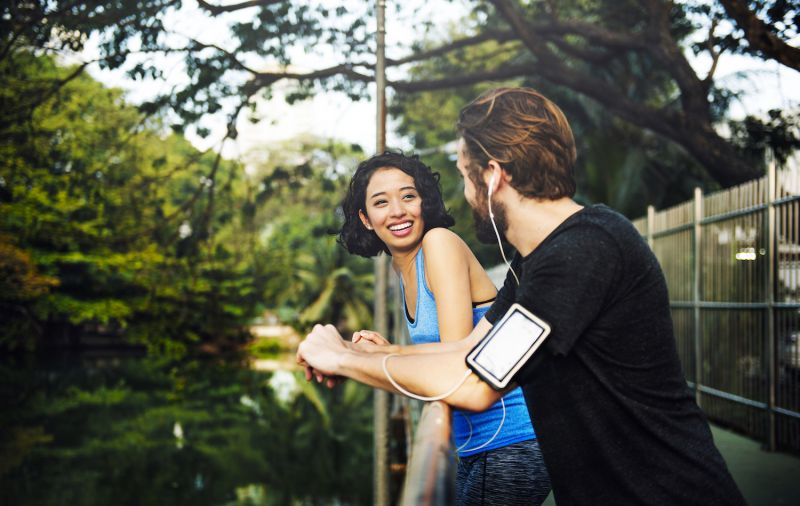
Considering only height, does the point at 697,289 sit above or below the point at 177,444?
above

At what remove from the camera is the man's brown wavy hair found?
1862 mm

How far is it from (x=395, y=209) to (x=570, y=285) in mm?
1062

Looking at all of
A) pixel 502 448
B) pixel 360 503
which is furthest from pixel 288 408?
pixel 502 448

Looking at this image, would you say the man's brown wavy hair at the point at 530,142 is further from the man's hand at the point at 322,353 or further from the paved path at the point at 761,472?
the paved path at the point at 761,472

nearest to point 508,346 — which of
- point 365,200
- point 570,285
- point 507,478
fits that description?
point 570,285

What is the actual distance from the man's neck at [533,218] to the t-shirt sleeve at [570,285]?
163mm

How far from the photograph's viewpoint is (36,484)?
14891mm

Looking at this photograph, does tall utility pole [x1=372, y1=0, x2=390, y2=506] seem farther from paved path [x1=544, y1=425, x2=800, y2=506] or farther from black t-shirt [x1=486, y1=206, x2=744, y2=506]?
black t-shirt [x1=486, y1=206, x2=744, y2=506]

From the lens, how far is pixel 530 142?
1868mm

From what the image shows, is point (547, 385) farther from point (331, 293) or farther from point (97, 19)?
point (331, 293)

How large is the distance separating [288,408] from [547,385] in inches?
915

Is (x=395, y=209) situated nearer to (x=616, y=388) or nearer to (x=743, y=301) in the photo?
(x=616, y=388)

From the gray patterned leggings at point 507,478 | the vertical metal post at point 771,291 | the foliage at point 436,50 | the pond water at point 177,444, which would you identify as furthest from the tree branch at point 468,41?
the gray patterned leggings at point 507,478

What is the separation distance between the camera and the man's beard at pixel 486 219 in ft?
6.40
